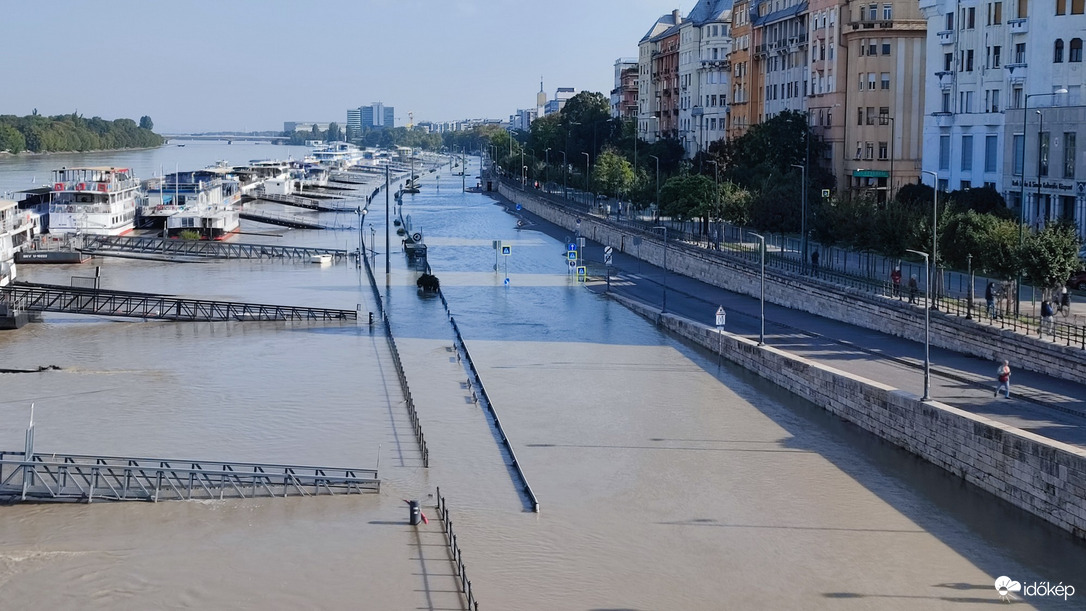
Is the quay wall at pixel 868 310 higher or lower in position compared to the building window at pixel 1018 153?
lower

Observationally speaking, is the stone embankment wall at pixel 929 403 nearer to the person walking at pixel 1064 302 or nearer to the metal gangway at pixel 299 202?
the person walking at pixel 1064 302

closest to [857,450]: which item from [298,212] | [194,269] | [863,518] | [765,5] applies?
[863,518]

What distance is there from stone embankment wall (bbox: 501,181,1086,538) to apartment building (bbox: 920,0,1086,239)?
336 inches

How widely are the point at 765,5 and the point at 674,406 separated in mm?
58748

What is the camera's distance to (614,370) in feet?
118

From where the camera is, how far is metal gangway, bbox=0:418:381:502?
22.6 meters

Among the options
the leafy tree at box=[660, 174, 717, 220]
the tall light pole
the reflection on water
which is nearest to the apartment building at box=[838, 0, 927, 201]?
the leafy tree at box=[660, 174, 717, 220]

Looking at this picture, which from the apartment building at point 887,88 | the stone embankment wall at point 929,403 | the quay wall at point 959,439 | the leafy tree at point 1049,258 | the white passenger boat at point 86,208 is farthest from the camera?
the white passenger boat at point 86,208

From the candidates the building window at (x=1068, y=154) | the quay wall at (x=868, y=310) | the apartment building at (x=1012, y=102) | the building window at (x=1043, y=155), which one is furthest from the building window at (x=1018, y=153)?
the quay wall at (x=868, y=310)

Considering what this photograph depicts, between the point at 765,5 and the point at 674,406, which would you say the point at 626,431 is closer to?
the point at 674,406

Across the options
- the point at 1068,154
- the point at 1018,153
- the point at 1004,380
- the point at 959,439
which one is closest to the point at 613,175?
the point at 1018,153

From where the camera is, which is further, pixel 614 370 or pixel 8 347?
pixel 8 347

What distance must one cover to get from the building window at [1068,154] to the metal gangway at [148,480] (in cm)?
3301

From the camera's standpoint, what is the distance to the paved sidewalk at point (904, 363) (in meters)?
25.1
